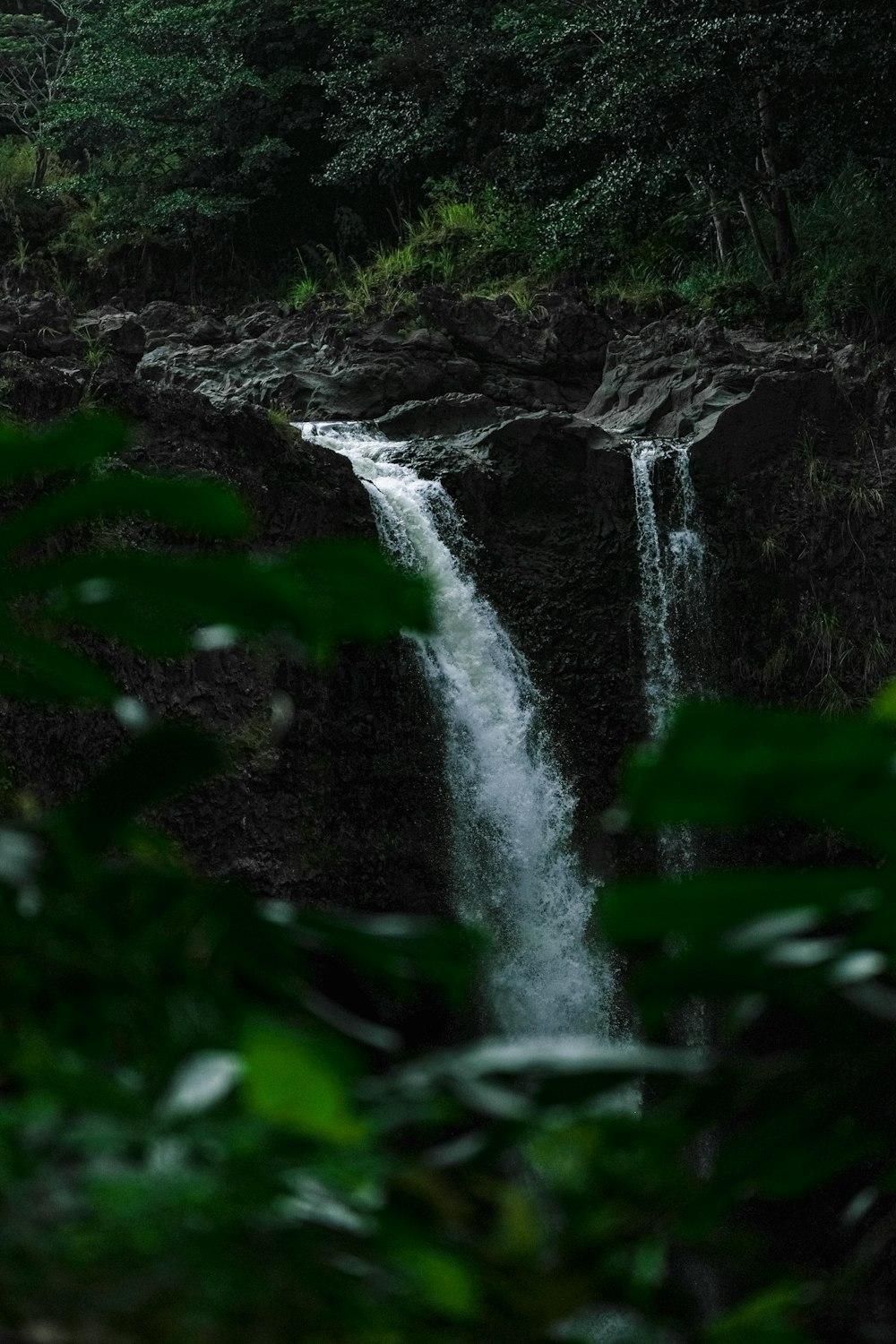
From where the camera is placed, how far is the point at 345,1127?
1.07ft

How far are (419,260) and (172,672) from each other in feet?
23.8

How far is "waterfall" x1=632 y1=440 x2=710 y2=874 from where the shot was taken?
27.0 feet

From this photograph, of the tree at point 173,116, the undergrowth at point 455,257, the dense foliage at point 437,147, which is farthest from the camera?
the tree at point 173,116

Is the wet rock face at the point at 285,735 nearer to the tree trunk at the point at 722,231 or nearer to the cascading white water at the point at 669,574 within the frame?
the cascading white water at the point at 669,574

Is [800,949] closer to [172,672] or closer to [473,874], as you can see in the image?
[172,672]

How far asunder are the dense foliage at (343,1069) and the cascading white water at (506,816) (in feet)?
22.8

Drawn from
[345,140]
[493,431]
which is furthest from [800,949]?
[345,140]

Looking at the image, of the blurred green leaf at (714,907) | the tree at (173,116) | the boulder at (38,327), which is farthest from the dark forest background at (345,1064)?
the tree at (173,116)

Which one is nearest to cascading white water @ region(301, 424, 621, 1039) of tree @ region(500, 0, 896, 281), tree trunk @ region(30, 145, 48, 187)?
tree @ region(500, 0, 896, 281)

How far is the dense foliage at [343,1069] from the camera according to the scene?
13.1 inches

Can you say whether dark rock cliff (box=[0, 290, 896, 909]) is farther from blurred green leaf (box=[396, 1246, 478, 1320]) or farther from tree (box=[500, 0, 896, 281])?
blurred green leaf (box=[396, 1246, 478, 1320])

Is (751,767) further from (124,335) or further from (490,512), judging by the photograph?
(124,335)

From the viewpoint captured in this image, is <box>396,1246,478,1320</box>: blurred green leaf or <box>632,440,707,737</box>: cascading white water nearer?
<box>396,1246,478,1320</box>: blurred green leaf

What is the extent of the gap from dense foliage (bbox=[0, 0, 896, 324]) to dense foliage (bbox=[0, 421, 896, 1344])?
11.0 m
